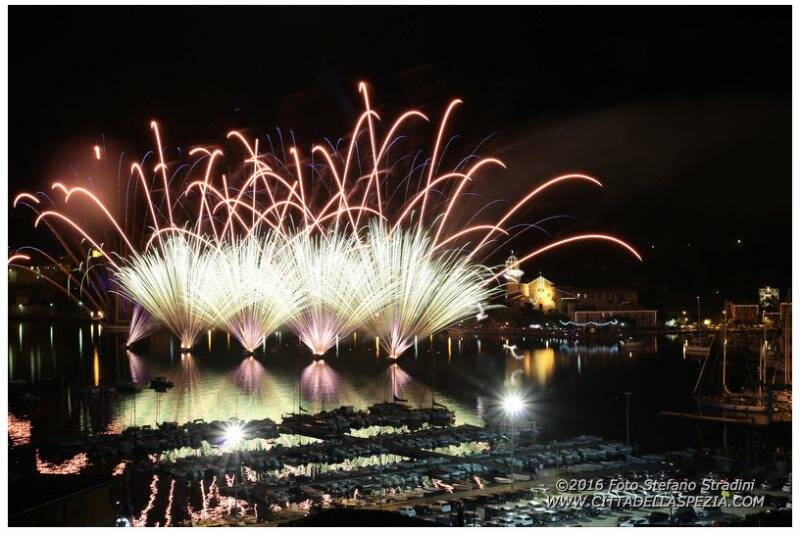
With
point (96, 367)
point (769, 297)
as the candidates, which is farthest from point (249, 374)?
point (769, 297)

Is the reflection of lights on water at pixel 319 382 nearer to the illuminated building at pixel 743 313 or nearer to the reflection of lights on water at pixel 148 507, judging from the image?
the reflection of lights on water at pixel 148 507

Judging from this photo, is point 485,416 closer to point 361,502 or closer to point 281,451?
point 281,451

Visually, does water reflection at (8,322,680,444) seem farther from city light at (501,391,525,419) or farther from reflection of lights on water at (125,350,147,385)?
city light at (501,391,525,419)

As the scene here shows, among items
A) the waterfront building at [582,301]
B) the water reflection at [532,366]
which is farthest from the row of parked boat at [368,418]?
the waterfront building at [582,301]

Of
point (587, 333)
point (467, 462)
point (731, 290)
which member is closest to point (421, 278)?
point (467, 462)

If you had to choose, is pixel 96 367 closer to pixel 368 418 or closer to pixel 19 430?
pixel 19 430

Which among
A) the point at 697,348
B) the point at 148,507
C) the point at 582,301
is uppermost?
the point at 582,301
